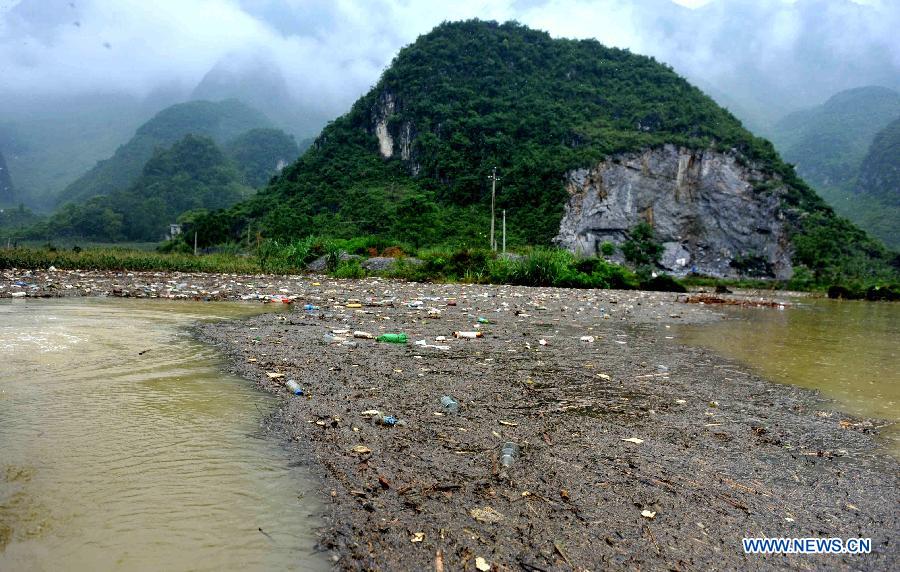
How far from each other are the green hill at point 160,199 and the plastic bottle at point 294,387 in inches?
3430

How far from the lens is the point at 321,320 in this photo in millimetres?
8672

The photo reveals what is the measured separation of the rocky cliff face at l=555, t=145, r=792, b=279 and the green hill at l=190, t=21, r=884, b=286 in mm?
1389

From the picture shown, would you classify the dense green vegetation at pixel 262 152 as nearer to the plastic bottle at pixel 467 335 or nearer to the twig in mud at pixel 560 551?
the plastic bottle at pixel 467 335

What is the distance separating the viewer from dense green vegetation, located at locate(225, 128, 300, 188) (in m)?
119

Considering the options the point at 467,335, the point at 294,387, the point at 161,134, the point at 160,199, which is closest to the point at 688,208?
the point at 467,335

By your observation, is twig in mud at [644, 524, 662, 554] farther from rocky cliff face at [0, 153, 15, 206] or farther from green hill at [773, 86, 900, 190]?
rocky cliff face at [0, 153, 15, 206]

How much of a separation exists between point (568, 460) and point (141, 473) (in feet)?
7.58

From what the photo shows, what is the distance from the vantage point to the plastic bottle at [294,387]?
4.17m

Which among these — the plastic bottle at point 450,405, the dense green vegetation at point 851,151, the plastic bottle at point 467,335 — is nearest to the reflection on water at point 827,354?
the plastic bottle at point 450,405

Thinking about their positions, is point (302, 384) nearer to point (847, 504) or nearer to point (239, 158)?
point (847, 504)

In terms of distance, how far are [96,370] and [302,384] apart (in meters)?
2.00

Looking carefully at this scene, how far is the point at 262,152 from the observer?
124188 mm

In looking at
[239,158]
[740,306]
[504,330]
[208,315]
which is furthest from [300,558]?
[239,158]

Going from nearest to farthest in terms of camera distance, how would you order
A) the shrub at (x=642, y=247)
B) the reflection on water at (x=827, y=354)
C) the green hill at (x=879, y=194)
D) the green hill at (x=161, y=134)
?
the reflection on water at (x=827, y=354) < the shrub at (x=642, y=247) < the green hill at (x=879, y=194) < the green hill at (x=161, y=134)
